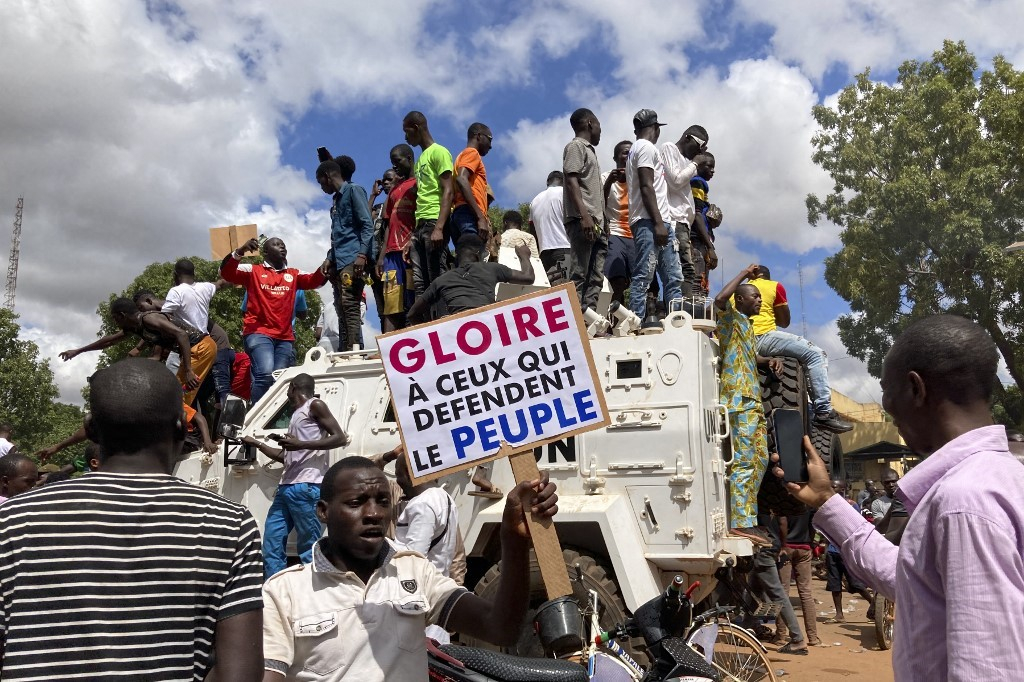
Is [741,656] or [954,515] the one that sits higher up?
[954,515]

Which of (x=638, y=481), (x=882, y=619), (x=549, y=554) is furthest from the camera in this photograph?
(x=882, y=619)

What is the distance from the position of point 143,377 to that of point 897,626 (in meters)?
1.59

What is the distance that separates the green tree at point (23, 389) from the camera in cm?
2784

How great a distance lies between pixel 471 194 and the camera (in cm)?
794

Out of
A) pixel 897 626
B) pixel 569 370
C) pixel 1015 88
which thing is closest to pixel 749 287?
pixel 569 370

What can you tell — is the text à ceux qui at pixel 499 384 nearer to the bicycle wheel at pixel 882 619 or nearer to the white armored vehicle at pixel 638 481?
the white armored vehicle at pixel 638 481

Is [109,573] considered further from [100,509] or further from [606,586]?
[606,586]

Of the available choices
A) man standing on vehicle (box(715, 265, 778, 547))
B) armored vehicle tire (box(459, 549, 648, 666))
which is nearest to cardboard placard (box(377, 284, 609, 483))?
armored vehicle tire (box(459, 549, 648, 666))

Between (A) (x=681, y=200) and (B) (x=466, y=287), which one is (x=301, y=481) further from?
(A) (x=681, y=200)

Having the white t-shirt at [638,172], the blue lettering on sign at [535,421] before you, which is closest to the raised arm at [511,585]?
the blue lettering on sign at [535,421]

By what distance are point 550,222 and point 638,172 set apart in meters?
0.86

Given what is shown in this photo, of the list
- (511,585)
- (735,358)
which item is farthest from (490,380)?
(735,358)

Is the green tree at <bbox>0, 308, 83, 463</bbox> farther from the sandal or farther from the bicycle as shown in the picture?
the bicycle

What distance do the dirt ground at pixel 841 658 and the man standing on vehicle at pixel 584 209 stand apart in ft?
11.8
